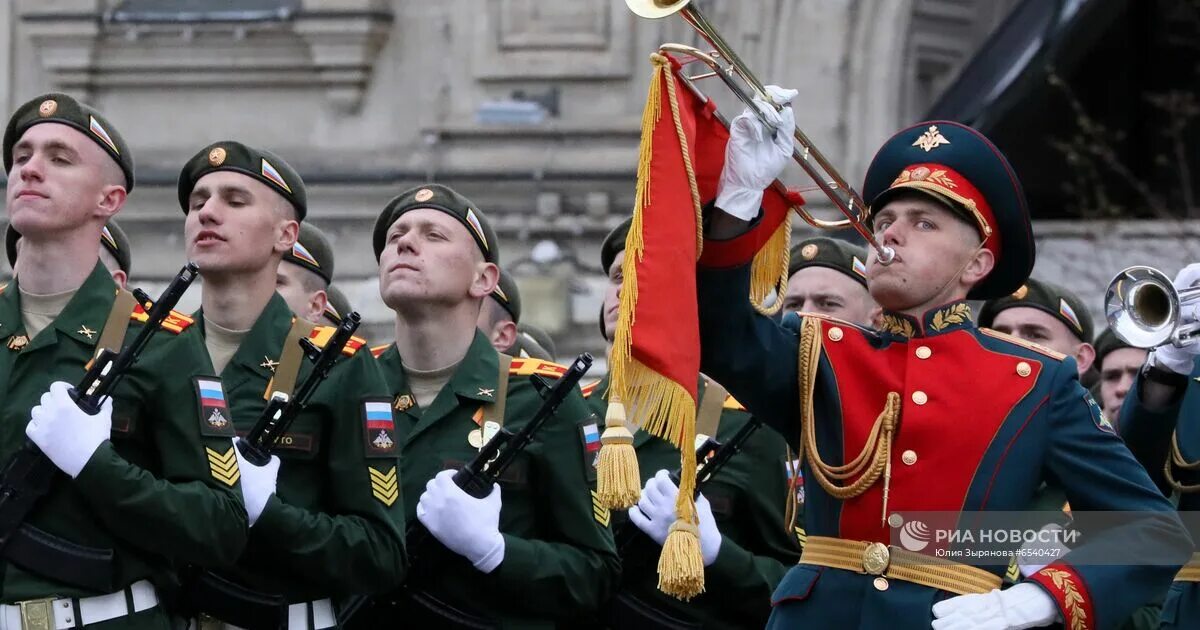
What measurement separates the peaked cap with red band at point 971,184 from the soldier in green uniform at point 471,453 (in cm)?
170

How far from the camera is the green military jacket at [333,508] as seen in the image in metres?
6.89

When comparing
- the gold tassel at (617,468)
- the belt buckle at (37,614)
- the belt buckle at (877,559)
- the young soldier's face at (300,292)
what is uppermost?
the gold tassel at (617,468)

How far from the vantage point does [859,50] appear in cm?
1584

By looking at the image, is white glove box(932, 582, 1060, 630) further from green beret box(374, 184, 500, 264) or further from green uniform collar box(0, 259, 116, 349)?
green beret box(374, 184, 500, 264)

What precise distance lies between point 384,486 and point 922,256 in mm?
1817

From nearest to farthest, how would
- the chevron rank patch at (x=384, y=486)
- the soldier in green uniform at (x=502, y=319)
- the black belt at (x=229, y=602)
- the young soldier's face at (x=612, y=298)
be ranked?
the chevron rank patch at (x=384, y=486), the black belt at (x=229, y=602), the young soldier's face at (x=612, y=298), the soldier in green uniform at (x=502, y=319)

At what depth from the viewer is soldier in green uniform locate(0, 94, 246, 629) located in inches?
243

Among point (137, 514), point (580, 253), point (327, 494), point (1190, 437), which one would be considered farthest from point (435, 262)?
point (580, 253)

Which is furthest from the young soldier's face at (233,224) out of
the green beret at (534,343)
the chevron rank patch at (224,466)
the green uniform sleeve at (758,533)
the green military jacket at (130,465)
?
the green beret at (534,343)

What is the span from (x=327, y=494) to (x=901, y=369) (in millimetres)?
1949

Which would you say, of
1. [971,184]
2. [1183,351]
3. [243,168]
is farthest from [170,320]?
[1183,351]

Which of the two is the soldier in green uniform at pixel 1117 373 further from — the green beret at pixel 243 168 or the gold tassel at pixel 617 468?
the gold tassel at pixel 617 468

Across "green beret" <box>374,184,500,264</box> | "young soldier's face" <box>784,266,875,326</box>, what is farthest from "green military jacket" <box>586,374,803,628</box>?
"green beret" <box>374,184,500,264</box>

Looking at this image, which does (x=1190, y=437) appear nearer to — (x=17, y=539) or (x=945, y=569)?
(x=945, y=569)
